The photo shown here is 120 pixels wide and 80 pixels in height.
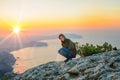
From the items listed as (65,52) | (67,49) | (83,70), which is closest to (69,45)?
(67,49)

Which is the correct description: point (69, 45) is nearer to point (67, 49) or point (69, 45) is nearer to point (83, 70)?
point (67, 49)

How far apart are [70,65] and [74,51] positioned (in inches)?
143

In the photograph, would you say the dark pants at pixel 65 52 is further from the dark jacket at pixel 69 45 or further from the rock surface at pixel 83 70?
the rock surface at pixel 83 70

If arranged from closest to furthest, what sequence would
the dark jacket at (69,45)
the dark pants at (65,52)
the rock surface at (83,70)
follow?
the rock surface at (83,70) < the dark pants at (65,52) < the dark jacket at (69,45)

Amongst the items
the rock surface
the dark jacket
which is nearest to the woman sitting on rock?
the dark jacket

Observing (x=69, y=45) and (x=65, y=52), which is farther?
(x=69, y=45)

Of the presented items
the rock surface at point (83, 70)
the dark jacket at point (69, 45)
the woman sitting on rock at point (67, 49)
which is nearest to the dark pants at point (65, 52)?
the woman sitting on rock at point (67, 49)

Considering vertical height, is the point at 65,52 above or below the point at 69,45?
below

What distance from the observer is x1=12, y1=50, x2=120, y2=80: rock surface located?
1452 cm

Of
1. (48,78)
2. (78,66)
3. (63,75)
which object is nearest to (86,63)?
(78,66)

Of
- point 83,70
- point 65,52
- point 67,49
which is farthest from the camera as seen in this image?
point 67,49

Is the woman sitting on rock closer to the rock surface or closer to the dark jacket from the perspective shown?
the dark jacket

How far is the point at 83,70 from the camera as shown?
16.5 m

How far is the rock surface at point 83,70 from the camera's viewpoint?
14523 millimetres
